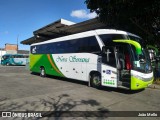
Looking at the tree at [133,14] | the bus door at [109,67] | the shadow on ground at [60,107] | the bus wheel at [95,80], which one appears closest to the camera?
the shadow on ground at [60,107]

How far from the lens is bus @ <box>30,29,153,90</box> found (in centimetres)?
902

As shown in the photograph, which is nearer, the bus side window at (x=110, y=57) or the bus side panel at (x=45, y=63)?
the bus side window at (x=110, y=57)

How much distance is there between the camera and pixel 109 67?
9805mm

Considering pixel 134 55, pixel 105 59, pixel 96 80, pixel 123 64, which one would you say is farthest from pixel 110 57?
pixel 96 80

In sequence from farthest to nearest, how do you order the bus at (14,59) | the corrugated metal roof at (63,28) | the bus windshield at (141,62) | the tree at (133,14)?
the bus at (14,59), the corrugated metal roof at (63,28), the tree at (133,14), the bus windshield at (141,62)

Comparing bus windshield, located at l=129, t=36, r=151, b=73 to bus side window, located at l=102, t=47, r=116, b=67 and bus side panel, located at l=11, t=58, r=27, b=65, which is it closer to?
bus side window, located at l=102, t=47, r=116, b=67

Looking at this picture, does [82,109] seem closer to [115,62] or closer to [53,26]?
[115,62]

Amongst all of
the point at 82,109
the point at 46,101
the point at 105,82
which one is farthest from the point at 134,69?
the point at 46,101

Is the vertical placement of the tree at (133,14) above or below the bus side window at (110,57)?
above

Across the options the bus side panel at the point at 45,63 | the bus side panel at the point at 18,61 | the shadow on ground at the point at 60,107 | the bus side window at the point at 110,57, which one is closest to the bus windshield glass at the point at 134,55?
the bus side window at the point at 110,57

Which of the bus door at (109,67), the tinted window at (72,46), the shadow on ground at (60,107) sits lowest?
the shadow on ground at (60,107)

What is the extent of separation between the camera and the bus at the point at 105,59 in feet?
29.6

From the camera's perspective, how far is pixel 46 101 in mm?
7539

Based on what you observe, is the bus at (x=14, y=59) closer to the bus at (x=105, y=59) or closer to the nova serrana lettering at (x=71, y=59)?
the bus at (x=105, y=59)
